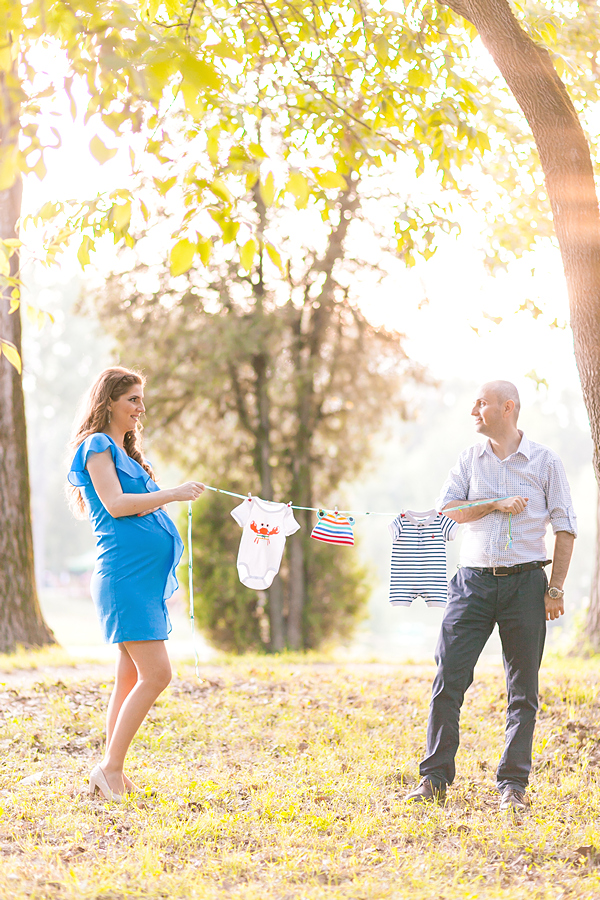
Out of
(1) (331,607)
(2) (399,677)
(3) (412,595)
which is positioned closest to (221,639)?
(1) (331,607)

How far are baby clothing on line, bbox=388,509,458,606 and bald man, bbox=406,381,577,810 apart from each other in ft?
1.45

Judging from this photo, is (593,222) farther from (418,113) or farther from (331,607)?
(331,607)

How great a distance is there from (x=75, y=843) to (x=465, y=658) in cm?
191

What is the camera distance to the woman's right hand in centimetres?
349

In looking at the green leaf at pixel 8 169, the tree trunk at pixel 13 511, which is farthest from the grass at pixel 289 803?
the green leaf at pixel 8 169

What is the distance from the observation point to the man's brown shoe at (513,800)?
142 inches

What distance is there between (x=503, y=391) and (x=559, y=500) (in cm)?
59

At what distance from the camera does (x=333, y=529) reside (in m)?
5.05

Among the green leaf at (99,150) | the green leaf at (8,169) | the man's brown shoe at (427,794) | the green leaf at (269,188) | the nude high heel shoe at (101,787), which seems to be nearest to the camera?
the green leaf at (99,150)

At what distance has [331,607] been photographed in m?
10.4

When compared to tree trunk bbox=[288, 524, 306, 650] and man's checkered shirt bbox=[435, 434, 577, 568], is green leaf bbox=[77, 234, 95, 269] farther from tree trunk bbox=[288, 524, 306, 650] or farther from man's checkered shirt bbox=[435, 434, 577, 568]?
tree trunk bbox=[288, 524, 306, 650]

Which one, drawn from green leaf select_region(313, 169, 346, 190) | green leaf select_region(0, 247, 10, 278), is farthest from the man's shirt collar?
green leaf select_region(0, 247, 10, 278)

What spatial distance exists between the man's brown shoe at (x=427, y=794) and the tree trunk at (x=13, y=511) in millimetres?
4925

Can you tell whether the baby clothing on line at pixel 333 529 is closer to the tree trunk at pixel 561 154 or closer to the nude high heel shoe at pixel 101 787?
the tree trunk at pixel 561 154
